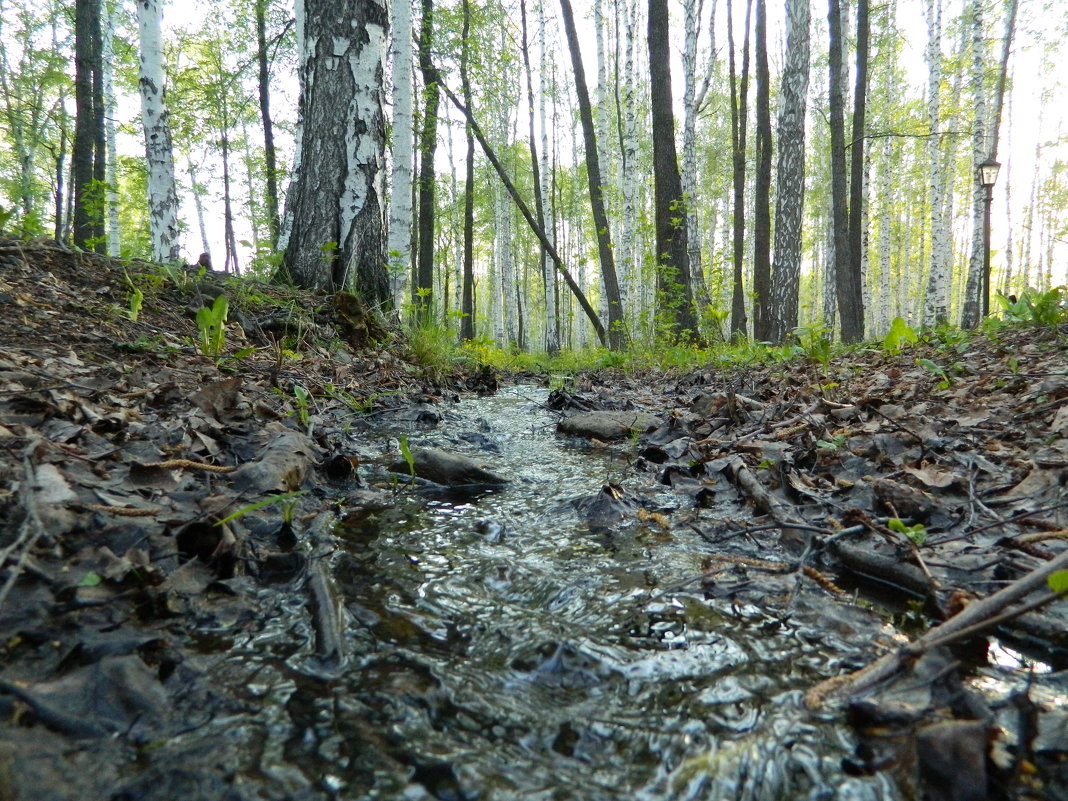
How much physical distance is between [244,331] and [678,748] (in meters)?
4.15

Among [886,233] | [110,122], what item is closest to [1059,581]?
[886,233]

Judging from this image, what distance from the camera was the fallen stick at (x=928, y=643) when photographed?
90 centimetres

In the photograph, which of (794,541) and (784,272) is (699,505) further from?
(784,272)

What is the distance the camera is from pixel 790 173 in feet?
27.5

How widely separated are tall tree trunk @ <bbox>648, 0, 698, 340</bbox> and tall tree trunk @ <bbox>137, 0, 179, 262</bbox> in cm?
640

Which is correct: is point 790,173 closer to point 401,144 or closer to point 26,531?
point 401,144

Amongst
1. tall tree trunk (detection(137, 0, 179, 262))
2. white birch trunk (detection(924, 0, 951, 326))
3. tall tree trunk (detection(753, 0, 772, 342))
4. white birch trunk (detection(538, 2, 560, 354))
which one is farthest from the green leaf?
white birch trunk (detection(538, 2, 560, 354))

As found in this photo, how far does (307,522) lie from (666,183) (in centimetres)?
814

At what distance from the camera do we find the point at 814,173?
1029 inches

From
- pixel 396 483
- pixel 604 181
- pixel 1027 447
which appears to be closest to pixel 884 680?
pixel 1027 447

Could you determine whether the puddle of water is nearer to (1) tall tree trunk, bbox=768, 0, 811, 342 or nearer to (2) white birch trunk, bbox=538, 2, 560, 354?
(1) tall tree trunk, bbox=768, 0, 811, 342

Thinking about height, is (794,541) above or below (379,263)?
below

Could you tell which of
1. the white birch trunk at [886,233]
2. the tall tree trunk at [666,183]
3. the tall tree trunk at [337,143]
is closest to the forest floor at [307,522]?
the tall tree trunk at [337,143]

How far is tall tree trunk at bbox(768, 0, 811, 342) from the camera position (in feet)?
26.8
